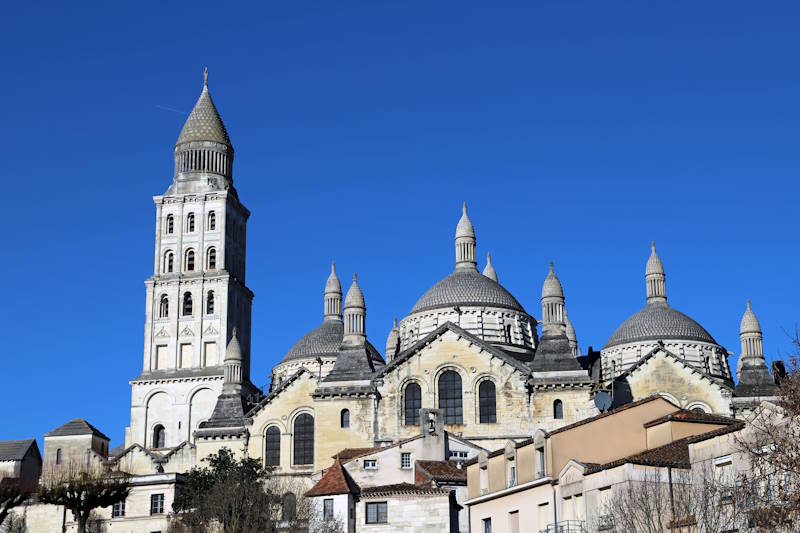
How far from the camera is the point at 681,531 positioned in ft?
105

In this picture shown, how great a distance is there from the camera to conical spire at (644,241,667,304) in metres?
82.3

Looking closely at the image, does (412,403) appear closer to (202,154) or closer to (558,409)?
(558,409)

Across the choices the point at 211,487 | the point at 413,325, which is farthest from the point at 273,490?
the point at 413,325

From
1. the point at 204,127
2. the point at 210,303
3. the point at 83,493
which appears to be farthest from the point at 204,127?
the point at 83,493

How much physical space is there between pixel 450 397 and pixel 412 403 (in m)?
1.99

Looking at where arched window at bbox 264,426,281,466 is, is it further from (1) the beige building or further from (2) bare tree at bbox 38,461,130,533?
(1) the beige building

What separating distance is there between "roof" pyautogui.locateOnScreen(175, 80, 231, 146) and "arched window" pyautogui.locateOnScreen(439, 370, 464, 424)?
136 feet

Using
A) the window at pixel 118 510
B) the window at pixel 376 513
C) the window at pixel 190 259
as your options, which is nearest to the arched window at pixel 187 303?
the window at pixel 190 259

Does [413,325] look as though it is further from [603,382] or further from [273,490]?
[273,490]

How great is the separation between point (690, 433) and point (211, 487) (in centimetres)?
2580

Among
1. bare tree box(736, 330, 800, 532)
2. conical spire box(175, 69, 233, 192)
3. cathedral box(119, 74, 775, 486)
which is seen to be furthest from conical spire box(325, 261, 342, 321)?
bare tree box(736, 330, 800, 532)

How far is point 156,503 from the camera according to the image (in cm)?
6184

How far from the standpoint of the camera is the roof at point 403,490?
162 ft

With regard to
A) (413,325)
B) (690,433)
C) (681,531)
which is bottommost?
(681,531)
